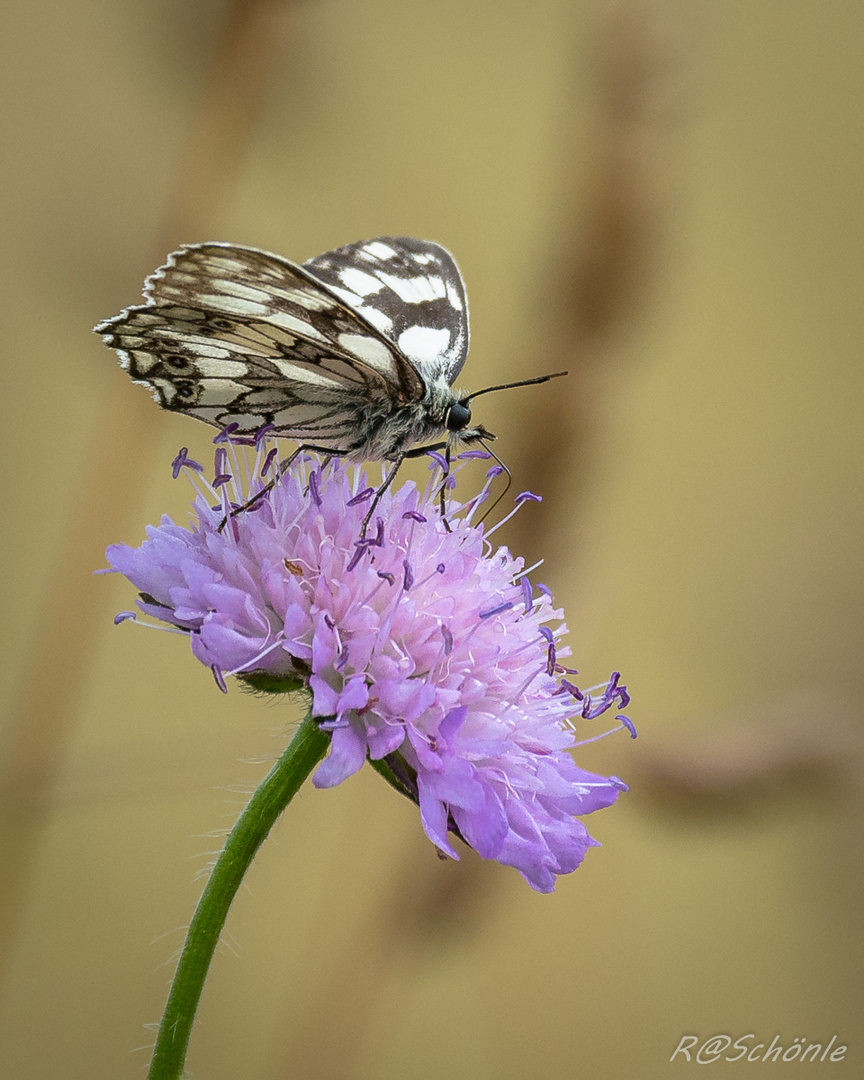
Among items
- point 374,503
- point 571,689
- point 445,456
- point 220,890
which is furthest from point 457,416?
point 220,890

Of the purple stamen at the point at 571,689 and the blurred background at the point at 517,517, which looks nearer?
the purple stamen at the point at 571,689

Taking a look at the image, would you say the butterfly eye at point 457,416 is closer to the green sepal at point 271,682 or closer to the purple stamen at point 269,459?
the purple stamen at point 269,459

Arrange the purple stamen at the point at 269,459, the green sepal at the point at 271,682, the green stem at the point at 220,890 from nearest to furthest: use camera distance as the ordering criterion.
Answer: the green stem at the point at 220,890
the green sepal at the point at 271,682
the purple stamen at the point at 269,459

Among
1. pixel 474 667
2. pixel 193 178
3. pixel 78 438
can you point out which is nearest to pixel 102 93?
pixel 78 438

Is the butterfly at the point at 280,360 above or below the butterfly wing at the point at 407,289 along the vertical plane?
below

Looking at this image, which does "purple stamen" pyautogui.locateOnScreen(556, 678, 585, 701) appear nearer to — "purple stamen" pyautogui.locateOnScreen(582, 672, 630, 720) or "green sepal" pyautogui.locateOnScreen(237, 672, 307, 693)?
"purple stamen" pyautogui.locateOnScreen(582, 672, 630, 720)

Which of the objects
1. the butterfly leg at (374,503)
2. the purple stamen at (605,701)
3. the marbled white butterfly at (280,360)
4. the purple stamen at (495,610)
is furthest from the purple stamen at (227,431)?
the purple stamen at (605,701)
